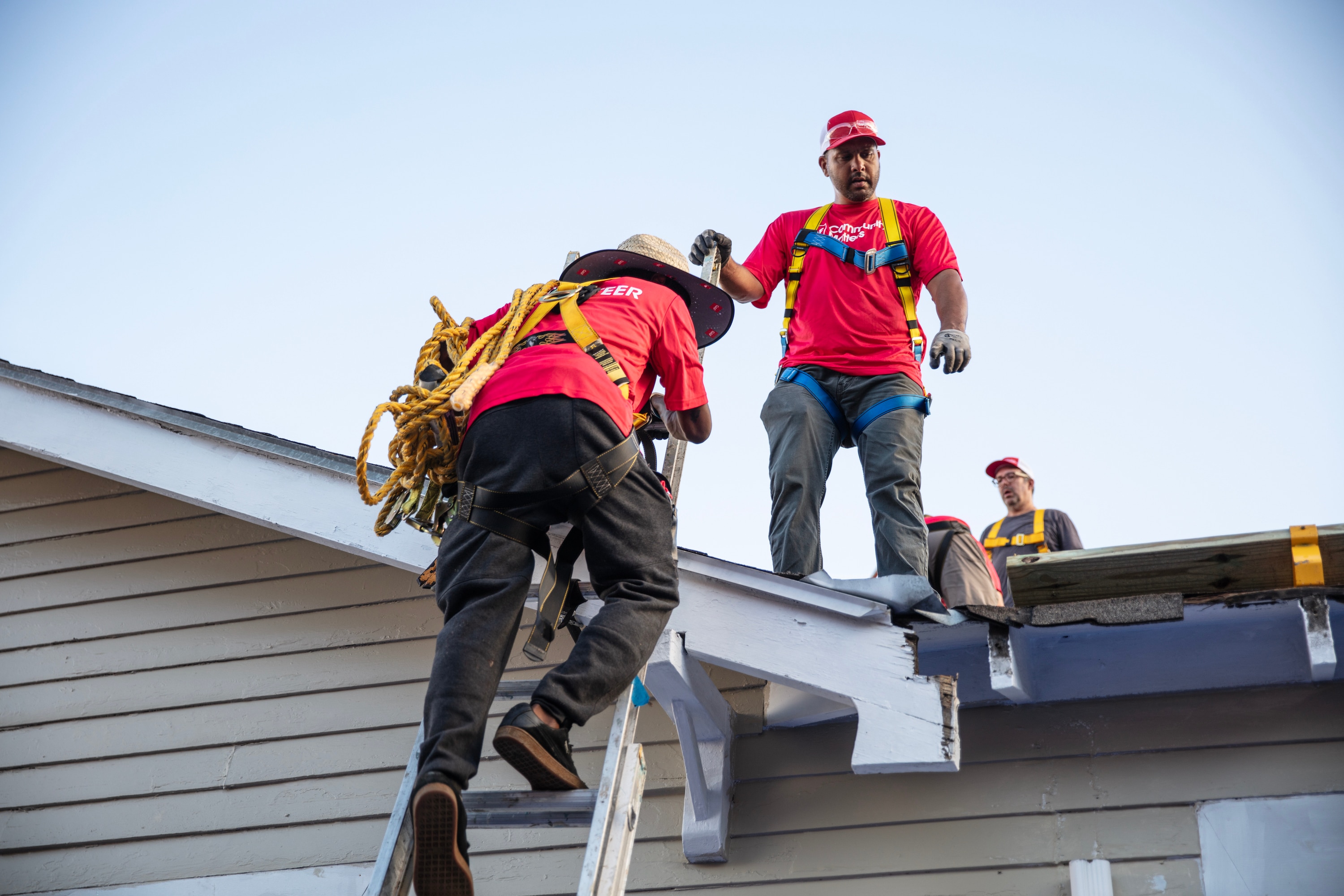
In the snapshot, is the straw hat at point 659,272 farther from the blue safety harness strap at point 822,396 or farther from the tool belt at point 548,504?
the tool belt at point 548,504

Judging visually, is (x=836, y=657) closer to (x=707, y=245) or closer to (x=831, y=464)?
(x=831, y=464)

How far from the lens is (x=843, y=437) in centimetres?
451

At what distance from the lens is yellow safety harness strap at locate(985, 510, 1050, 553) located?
609 cm

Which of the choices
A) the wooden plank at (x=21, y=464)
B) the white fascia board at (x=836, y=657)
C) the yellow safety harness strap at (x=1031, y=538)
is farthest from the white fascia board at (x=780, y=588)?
the wooden plank at (x=21, y=464)

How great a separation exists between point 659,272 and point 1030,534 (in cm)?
312

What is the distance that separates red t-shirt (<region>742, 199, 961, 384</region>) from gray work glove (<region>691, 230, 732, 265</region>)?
0.27 m

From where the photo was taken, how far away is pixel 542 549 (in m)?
3.09

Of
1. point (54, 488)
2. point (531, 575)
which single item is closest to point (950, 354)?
point (531, 575)

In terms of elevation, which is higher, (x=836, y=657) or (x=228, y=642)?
(x=228, y=642)

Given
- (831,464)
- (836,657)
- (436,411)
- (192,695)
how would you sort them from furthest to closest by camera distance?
(192,695)
(831,464)
(836,657)
(436,411)

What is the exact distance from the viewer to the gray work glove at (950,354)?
4.27 metres

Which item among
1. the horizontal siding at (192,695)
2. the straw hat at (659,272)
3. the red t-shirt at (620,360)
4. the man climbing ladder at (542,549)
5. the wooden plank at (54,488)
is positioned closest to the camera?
the man climbing ladder at (542,549)

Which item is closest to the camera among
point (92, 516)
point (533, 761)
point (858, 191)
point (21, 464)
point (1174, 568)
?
point (533, 761)

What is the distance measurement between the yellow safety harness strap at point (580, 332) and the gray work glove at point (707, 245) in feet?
3.71
